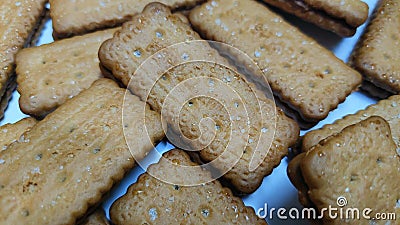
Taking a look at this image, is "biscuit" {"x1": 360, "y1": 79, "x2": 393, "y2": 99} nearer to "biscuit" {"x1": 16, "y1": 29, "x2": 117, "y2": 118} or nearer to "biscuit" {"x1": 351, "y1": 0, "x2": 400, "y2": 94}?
"biscuit" {"x1": 351, "y1": 0, "x2": 400, "y2": 94}

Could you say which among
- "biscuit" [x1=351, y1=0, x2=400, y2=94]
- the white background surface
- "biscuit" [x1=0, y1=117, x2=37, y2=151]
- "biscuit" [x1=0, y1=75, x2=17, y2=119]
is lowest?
"biscuit" [x1=0, y1=75, x2=17, y2=119]

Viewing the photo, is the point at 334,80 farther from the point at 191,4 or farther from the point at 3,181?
the point at 3,181

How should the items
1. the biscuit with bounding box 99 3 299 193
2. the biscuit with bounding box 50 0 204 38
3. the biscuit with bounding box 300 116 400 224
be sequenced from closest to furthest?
1. the biscuit with bounding box 300 116 400 224
2. the biscuit with bounding box 99 3 299 193
3. the biscuit with bounding box 50 0 204 38

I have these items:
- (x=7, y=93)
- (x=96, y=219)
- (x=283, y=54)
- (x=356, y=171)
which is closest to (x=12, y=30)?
(x=7, y=93)

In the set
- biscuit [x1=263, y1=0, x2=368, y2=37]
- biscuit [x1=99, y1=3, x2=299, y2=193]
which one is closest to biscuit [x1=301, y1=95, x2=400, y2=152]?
biscuit [x1=99, y1=3, x2=299, y2=193]

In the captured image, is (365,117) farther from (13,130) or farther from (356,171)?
(13,130)
